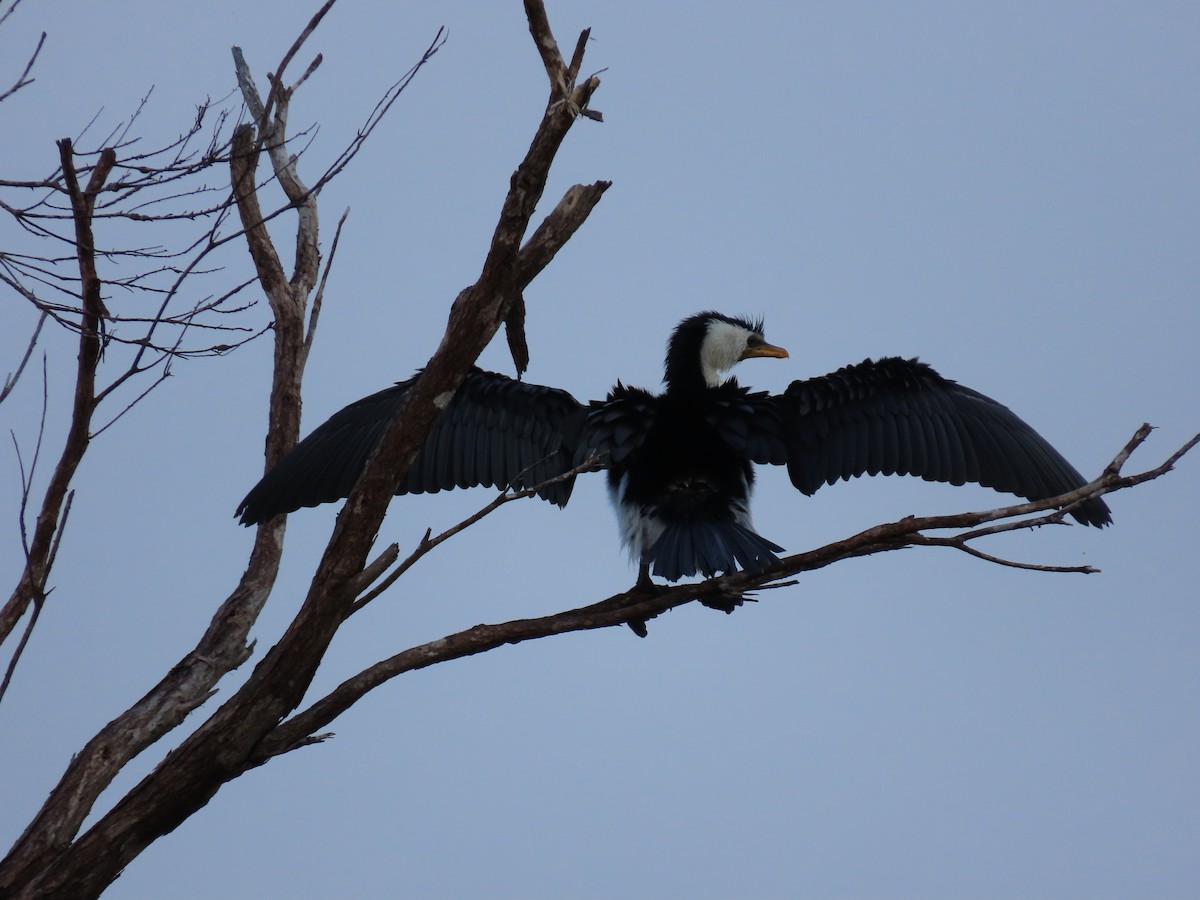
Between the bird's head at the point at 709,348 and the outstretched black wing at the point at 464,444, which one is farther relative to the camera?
the bird's head at the point at 709,348

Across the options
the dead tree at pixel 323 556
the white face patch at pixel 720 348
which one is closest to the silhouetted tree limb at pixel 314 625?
the dead tree at pixel 323 556

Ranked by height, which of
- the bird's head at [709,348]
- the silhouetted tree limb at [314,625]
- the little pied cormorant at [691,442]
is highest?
the bird's head at [709,348]

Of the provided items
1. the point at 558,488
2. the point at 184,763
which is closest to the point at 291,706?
the point at 184,763

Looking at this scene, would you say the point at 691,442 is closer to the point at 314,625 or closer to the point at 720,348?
the point at 720,348

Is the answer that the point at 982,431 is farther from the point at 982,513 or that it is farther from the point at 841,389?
the point at 982,513

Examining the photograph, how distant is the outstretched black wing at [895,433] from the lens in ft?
16.2

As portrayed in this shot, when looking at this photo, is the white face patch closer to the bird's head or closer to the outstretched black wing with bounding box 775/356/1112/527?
the bird's head

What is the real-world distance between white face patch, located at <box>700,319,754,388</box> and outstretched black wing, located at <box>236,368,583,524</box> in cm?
76

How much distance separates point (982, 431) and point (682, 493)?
1354 millimetres

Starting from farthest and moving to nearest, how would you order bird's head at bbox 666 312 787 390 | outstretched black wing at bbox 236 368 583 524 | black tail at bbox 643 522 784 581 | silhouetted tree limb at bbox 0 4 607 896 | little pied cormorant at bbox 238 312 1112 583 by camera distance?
bird's head at bbox 666 312 787 390 → outstretched black wing at bbox 236 368 583 524 → little pied cormorant at bbox 238 312 1112 583 → black tail at bbox 643 522 784 581 → silhouetted tree limb at bbox 0 4 607 896

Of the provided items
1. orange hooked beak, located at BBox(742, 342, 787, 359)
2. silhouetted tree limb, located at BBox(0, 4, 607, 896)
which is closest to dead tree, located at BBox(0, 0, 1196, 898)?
silhouetted tree limb, located at BBox(0, 4, 607, 896)

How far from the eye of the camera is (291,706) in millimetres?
3625

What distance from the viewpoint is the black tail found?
13.1 ft

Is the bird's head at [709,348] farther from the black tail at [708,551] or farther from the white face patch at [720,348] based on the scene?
the black tail at [708,551]
